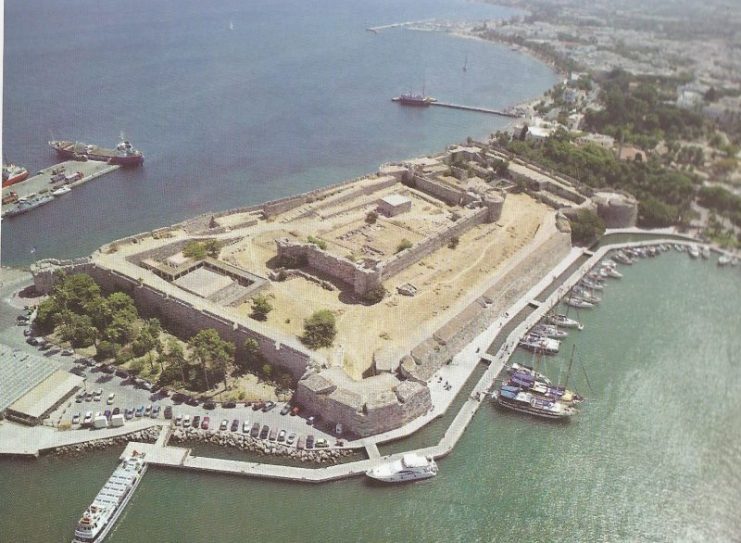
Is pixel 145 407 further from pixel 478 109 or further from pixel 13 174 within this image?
pixel 478 109

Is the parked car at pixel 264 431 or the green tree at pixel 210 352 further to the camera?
the green tree at pixel 210 352

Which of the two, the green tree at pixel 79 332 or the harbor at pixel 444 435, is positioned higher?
the green tree at pixel 79 332

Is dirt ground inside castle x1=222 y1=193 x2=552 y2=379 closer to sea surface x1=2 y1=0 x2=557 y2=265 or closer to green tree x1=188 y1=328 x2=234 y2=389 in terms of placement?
green tree x1=188 y1=328 x2=234 y2=389

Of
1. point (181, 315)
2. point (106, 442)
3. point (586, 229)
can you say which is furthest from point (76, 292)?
point (586, 229)

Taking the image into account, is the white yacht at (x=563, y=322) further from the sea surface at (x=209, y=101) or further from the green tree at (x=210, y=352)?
the sea surface at (x=209, y=101)

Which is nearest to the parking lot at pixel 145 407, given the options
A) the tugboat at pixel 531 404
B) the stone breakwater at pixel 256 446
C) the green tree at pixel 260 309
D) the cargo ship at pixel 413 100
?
the stone breakwater at pixel 256 446

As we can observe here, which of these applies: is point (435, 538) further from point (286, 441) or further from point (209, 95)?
point (209, 95)
